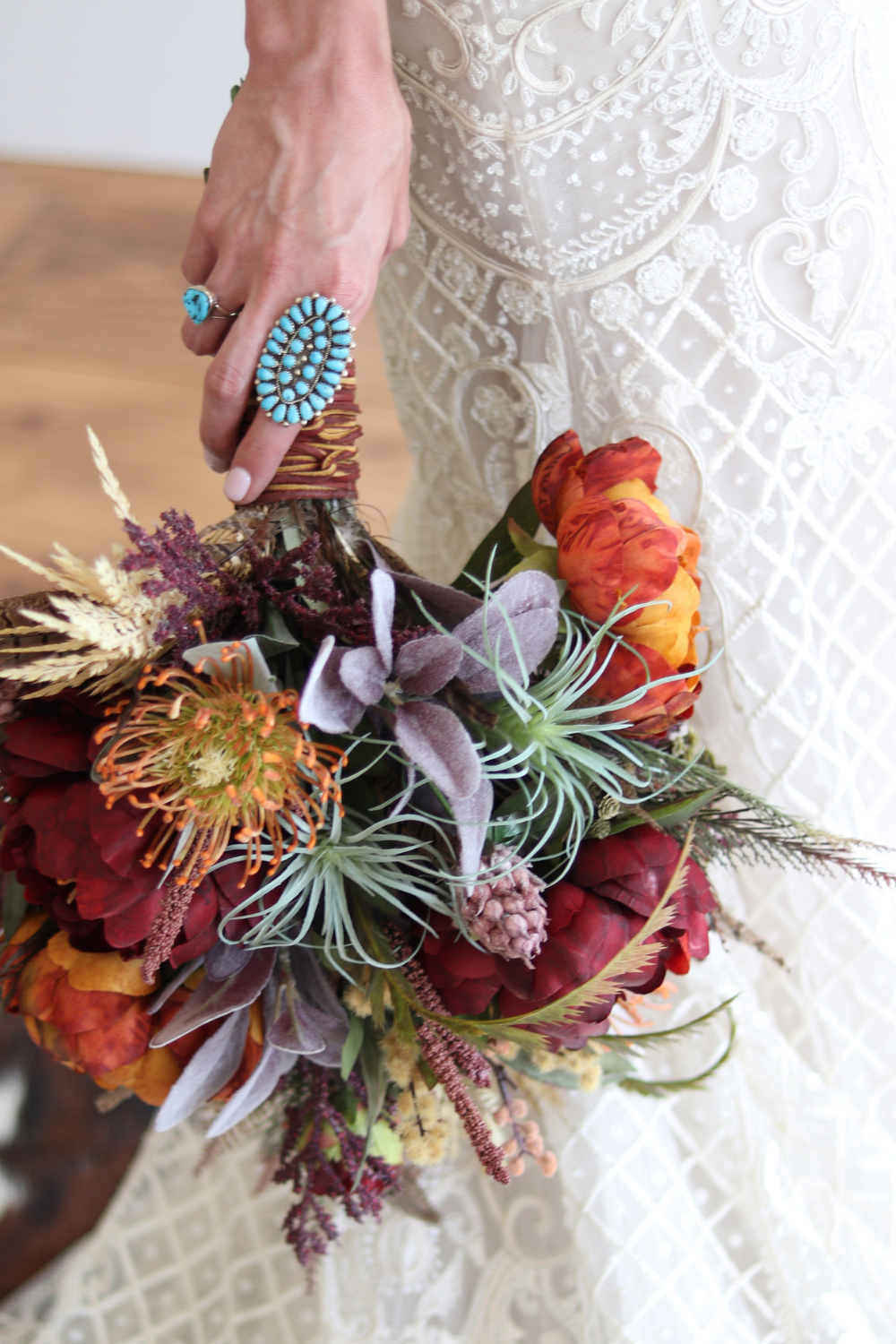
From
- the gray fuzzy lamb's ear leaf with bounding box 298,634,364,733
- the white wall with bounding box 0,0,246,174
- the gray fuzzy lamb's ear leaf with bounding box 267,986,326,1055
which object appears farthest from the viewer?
the white wall with bounding box 0,0,246,174

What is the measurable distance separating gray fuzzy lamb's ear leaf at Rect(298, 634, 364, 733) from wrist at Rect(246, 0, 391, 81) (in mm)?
330

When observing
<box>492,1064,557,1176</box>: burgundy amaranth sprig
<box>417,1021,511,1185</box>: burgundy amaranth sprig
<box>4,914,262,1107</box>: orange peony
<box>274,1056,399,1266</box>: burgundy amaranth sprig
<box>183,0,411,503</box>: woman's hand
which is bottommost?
<box>274,1056,399,1266</box>: burgundy amaranth sprig

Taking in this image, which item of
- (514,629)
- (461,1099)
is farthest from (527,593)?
(461,1099)

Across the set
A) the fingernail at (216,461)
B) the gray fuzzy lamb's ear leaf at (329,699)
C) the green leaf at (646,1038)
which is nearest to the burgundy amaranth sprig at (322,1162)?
the green leaf at (646,1038)

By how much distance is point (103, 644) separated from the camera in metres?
0.38

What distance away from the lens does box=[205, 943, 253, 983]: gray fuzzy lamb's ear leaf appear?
18.3 inches

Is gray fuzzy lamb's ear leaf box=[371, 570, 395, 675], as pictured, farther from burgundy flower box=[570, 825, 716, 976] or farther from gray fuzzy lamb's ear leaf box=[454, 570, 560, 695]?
burgundy flower box=[570, 825, 716, 976]

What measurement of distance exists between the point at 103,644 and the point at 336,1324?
0.62m

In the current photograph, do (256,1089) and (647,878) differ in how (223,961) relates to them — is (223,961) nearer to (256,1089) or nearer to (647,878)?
(256,1089)

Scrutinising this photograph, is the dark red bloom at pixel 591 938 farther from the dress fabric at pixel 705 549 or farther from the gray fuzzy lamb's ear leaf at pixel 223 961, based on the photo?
the dress fabric at pixel 705 549

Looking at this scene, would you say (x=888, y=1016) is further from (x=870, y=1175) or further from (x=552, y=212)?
(x=552, y=212)

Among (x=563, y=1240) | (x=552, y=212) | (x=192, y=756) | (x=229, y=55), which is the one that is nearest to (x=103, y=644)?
(x=192, y=756)

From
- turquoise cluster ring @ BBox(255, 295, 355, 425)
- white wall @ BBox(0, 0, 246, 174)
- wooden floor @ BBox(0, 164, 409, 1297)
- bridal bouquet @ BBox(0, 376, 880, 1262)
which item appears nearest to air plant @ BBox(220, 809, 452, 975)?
bridal bouquet @ BBox(0, 376, 880, 1262)

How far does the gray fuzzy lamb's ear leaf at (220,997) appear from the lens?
445 mm
